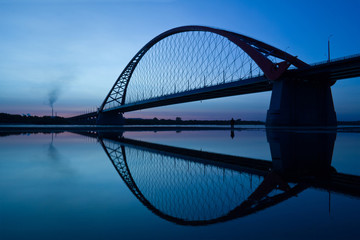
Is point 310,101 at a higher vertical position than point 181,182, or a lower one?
higher

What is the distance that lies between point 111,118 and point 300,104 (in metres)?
55.1

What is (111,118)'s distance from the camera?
7031 centimetres

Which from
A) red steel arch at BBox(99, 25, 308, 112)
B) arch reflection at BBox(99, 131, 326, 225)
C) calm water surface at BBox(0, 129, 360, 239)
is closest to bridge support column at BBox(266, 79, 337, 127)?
red steel arch at BBox(99, 25, 308, 112)

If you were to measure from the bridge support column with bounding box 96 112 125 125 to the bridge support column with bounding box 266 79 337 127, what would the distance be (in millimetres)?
52381

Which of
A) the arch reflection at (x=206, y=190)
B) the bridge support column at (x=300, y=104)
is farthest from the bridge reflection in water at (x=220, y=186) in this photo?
the bridge support column at (x=300, y=104)

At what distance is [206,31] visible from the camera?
36.2 meters

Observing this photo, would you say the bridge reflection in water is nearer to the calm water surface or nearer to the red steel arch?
the calm water surface

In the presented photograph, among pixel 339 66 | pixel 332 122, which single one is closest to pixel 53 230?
pixel 339 66

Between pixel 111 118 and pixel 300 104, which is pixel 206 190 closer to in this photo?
pixel 300 104

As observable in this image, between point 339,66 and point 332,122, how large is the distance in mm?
7920

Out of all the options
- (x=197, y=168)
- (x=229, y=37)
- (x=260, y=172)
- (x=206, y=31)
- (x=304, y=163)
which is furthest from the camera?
(x=206, y=31)

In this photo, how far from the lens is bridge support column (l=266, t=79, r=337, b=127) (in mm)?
24234

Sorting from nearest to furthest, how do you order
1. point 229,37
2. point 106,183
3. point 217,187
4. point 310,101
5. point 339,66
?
point 217,187, point 106,183, point 339,66, point 310,101, point 229,37

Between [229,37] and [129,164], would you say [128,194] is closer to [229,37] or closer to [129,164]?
[129,164]
